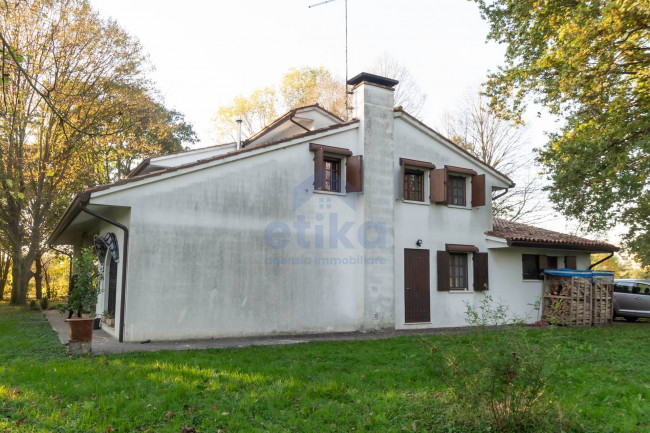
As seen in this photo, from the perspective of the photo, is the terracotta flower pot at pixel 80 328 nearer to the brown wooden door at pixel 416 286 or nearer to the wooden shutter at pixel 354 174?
the wooden shutter at pixel 354 174

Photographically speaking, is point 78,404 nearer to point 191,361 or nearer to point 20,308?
point 191,361

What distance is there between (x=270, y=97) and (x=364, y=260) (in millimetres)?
20372

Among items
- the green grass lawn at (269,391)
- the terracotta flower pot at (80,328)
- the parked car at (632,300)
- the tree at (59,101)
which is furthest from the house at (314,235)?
the tree at (59,101)

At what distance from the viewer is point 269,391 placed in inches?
229

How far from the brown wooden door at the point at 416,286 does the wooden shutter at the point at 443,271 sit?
1.51 feet

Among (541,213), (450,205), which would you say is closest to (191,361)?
(450,205)

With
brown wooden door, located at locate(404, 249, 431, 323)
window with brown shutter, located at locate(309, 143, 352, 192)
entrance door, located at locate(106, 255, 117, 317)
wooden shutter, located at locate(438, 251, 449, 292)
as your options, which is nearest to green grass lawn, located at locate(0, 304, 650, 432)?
entrance door, located at locate(106, 255, 117, 317)

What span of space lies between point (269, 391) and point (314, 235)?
669cm

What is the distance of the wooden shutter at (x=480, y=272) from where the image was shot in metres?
14.8

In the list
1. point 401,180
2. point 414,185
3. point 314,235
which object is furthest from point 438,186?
point 314,235

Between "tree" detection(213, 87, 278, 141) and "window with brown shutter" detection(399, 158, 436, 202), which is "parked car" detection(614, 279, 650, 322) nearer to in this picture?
"window with brown shutter" detection(399, 158, 436, 202)

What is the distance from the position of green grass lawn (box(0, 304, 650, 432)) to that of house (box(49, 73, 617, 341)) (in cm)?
234

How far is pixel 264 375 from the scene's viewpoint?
21.9ft

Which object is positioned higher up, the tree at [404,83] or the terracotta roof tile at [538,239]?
the tree at [404,83]
